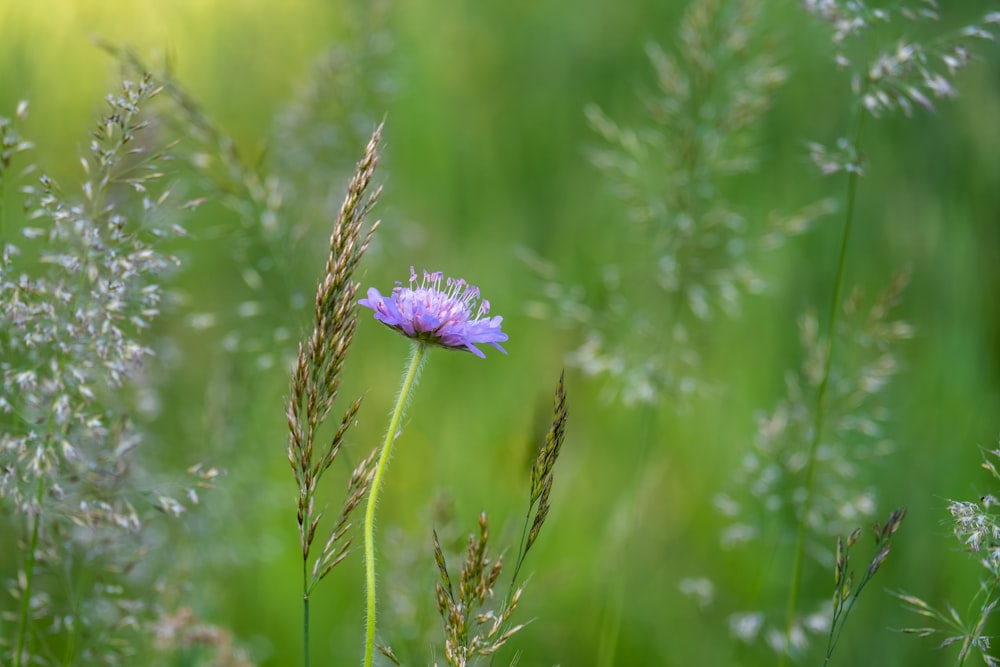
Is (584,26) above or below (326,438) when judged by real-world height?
above

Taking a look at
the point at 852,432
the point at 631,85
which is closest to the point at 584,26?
the point at 631,85

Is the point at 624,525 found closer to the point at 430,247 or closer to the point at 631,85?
the point at 430,247

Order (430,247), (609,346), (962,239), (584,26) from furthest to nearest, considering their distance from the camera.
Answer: (584,26) < (430,247) < (962,239) < (609,346)

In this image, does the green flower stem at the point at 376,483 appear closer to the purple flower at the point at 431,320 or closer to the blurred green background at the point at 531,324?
the purple flower at the point at 431,320

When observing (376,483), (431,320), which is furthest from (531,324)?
(376,483)

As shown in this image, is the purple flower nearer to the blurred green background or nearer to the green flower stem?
the green flower stem

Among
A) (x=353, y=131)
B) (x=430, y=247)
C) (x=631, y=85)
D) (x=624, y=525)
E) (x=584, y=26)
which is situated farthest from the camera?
(x=584, y=26)

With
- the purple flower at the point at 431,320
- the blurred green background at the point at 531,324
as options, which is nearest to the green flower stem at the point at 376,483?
the purple flower at the point at 431,320

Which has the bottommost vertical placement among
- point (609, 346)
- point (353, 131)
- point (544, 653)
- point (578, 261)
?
point (544, 653)

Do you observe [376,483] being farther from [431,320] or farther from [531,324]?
[531,324]
